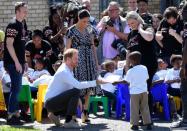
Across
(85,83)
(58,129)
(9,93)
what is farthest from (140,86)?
(9,93)

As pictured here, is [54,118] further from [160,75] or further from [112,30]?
[112,30]

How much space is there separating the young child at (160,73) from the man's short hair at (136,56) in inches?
42.0

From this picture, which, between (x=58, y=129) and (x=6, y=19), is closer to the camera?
(x=58, y=129)

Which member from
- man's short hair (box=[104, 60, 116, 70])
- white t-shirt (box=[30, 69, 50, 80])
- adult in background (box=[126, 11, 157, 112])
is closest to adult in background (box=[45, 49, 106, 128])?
adult in background (box=[126, 11, 157, 112])

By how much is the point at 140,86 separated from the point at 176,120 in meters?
1.20

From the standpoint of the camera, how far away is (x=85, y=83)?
966 cm

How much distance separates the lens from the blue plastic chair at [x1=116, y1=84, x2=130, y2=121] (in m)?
10.5

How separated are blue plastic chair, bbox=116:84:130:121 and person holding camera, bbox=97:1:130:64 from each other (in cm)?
143

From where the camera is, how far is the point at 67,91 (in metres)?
9.70

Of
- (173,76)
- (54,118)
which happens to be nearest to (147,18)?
(173,76)

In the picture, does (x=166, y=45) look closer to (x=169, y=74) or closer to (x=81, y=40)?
(x=169, y=74)

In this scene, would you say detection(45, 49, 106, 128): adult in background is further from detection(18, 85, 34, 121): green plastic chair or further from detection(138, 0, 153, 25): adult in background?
detection(138, 0, 153, 25): adult in background

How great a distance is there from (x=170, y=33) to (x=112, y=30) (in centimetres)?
175

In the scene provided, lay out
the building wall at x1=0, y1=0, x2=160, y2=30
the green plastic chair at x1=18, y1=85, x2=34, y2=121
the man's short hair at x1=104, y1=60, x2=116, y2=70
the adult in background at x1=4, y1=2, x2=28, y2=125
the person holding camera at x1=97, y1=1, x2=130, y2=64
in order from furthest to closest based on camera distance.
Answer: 1. the building wall at x1=0, y1=0, x2=160, y2=30
2. the person holding camera at x1=97, y1=1, x2=130, y2=64
3. the man's short hair at x1=104, y1=60, x2=116, y2=70
4. the green plastic chair at x1=18, y1=85, x2=34, y2=121
5. the adult in background at x1=4, y1=2, x2=28, y2=125
